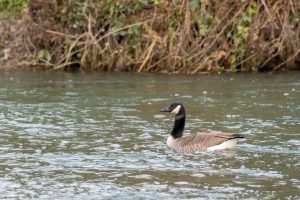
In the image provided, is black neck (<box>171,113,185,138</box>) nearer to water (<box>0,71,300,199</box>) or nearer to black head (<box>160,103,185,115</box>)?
black head (<box>160,103,185,115</box>)

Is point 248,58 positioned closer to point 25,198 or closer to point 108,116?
point 108,116

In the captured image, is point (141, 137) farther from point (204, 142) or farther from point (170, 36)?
point (170, 36)

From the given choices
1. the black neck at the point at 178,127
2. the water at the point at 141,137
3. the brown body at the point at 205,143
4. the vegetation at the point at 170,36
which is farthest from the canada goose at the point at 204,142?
the vegetation at the point at 170,36

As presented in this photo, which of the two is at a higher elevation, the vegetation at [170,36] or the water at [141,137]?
the vegetation at [170,36]

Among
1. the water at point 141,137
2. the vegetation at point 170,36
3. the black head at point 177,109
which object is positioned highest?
the vegetation at point 170,36

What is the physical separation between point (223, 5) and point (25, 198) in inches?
591

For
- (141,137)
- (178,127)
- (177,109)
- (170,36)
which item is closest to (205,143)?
(178,127)

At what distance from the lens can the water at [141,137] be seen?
35.6 feet

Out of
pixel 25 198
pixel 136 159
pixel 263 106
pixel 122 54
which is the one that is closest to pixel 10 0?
pixel 122 54

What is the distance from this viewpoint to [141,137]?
47.3ft

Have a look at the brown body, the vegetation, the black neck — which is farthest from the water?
the vegetation

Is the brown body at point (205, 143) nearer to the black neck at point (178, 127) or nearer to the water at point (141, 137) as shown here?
the water at point (141, 137)

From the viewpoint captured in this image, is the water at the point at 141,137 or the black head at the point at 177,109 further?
the black head at the point at 177,109

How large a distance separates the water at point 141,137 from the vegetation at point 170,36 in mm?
1198
